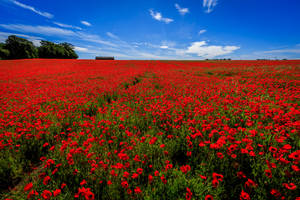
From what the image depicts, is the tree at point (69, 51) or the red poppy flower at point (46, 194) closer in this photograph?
the red poppy flower at point (46, 194)

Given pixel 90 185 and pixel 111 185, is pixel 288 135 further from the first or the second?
pixel 90 185

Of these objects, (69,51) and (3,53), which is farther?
(69,51)

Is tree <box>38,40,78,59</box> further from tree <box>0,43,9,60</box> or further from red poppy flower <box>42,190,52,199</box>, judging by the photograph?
red poppy flower <box>42,190,52,199</box>

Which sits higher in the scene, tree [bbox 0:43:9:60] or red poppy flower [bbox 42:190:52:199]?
tree [bbox 0:43:9:60]

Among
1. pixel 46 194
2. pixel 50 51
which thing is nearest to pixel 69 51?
pixel 50 51

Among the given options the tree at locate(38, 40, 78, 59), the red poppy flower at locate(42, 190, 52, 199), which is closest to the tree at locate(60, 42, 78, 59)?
the tree at locate(38, 40, 78, 59)

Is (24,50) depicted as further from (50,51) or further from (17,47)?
(50,51)

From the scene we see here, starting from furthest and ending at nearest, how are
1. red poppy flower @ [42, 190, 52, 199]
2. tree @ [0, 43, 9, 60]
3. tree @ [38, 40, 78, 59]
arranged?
tree @ [38, 40, 78, 59] → tree @ [0, 43, 9, 60] → red poppy flower @ [42, 190, 52, 199]

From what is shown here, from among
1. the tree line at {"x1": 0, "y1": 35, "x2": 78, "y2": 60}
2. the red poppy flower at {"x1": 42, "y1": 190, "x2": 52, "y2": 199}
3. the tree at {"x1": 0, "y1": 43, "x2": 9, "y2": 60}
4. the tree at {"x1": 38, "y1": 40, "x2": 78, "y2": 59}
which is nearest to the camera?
the red poppy flower at {"x1": 42, "y1": 190, "x2": 52, "y2": 199}

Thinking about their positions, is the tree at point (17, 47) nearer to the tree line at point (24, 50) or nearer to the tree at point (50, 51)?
the tree line at point (24, 50)

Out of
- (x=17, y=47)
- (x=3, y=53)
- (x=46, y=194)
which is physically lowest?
(x=46, y=194)

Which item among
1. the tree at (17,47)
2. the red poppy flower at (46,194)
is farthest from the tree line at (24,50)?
the red poppy flower at (46,194)

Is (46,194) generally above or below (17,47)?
below

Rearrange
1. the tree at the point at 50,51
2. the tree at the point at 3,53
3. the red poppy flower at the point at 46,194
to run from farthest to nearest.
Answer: the tree at the point at 50,51 → the tree at the point at 3,53 → the red poppy flower at the point at 46,194
